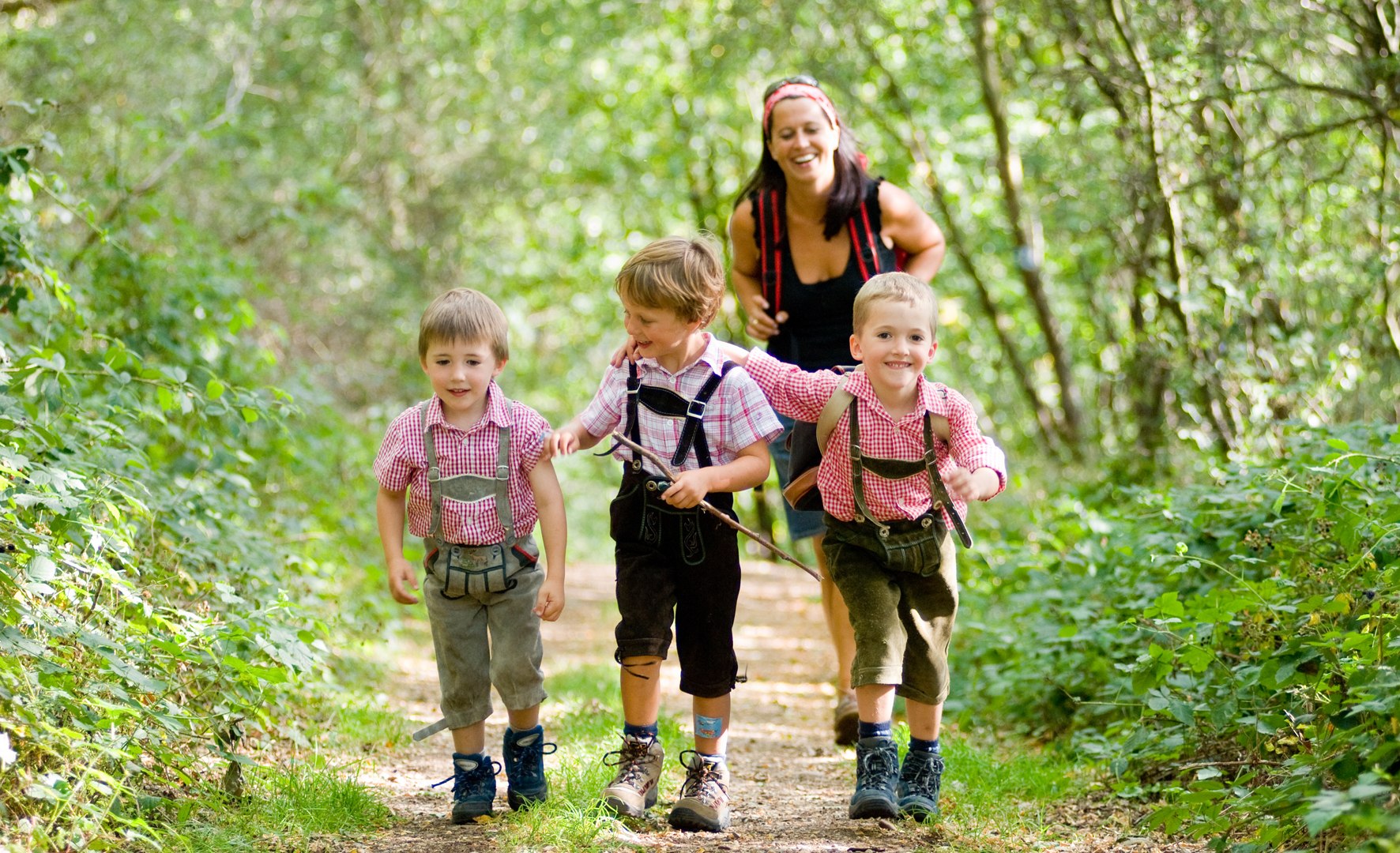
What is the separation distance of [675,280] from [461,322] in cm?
63

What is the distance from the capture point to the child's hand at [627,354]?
3.49 metres

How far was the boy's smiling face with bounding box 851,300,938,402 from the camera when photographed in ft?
10.9

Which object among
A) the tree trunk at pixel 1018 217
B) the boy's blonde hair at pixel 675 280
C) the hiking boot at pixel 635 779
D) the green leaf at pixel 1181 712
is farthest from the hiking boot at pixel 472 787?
the tree trunk at pixel 1018 217

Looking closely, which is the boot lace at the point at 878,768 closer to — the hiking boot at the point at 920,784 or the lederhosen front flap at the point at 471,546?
the hiking boot at the point at 920,784

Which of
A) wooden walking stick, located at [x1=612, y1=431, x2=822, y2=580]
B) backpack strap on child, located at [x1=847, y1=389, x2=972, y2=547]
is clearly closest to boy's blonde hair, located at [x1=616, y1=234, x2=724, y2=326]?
wooden walking stick, located at [x1=612, y1=431, x2=822, y2=580]

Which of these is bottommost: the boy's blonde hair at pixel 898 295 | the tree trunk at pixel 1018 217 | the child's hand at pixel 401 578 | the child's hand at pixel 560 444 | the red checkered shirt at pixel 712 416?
the child's hand at pixel 401 578

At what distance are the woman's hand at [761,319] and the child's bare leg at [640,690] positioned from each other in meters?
1.42

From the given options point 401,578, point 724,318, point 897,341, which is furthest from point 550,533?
point 724,318

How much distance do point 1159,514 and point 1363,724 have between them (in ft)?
6.59

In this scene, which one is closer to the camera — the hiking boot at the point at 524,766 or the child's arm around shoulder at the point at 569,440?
the child's arm around shoulder at the point at 569,440

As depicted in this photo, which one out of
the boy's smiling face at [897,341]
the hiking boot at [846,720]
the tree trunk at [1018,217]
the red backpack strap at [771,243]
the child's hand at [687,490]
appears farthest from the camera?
the tree trunk at [1018,217]

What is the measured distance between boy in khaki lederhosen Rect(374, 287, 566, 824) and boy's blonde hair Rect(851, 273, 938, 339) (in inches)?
39.6

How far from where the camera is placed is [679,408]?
11.3 feet

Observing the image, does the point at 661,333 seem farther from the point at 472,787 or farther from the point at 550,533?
the point at 472,787
